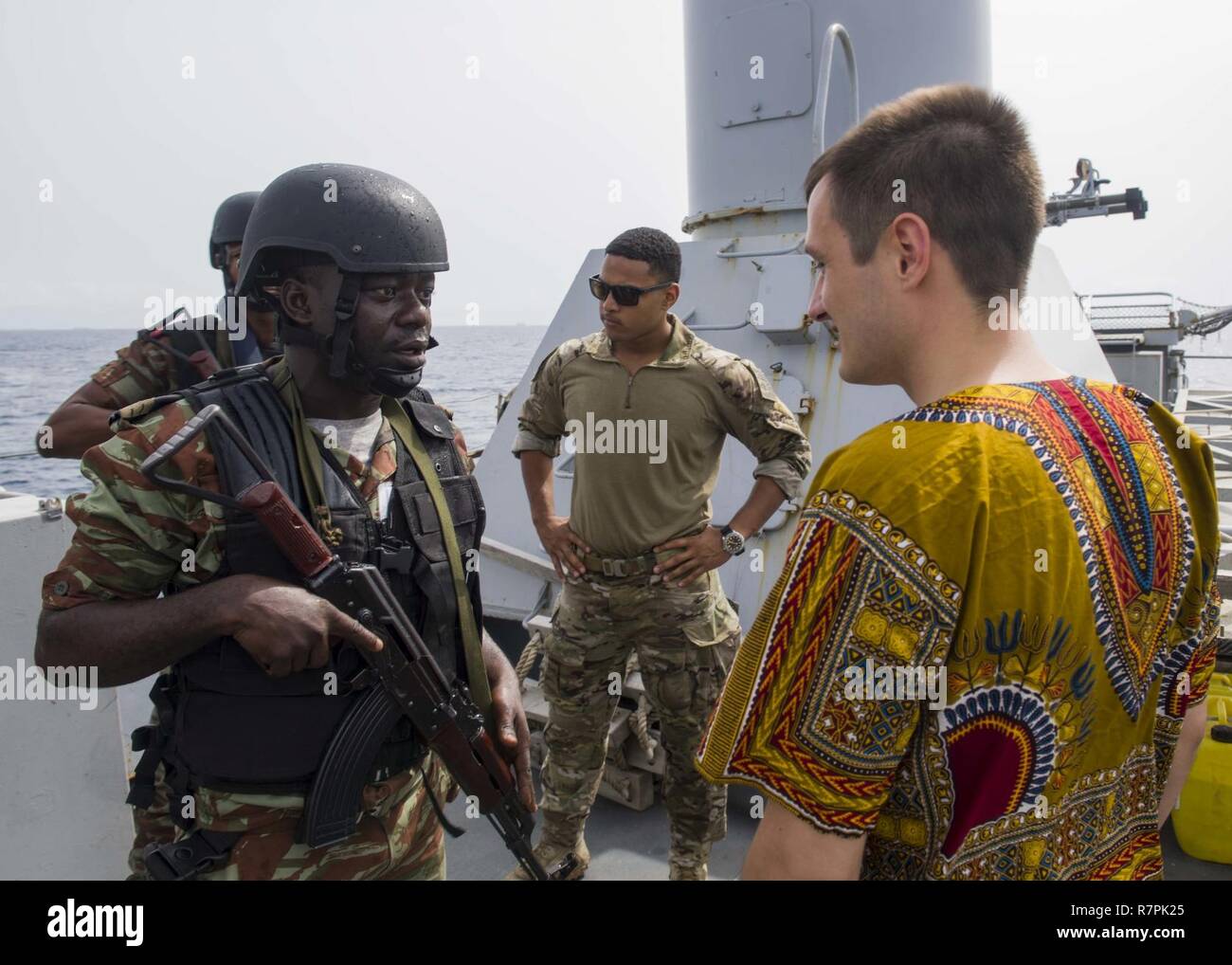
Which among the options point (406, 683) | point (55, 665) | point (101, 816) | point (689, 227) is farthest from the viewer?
point (689, 227)

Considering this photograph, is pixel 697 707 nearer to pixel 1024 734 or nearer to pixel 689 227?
pixel 1024 734

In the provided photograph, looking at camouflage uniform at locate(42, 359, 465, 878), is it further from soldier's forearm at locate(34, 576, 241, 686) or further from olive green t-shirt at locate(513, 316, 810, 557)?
olive green t-shirt at locate(513, 316, 810, 557)

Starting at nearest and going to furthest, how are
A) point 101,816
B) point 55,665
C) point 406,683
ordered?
1. point 55,665
2. point 406,683
3. point 101,816

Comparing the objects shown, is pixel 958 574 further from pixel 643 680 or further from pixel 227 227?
pixel 227 227

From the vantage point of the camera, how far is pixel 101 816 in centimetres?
255

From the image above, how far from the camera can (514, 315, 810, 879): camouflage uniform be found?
10.4ft

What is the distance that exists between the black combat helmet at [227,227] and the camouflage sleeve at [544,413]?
111 centimetres

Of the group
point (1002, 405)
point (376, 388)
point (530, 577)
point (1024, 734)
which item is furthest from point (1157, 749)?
point (530, 577)

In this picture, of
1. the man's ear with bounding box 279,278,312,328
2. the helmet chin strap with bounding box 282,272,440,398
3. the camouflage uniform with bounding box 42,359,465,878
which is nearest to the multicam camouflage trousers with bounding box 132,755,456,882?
the camouflage uniform with bounding box 42,359,465,878

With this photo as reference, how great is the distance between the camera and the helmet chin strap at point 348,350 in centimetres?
180

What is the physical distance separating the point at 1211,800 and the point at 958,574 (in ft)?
10.1

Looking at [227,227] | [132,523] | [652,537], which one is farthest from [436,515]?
[227,227]

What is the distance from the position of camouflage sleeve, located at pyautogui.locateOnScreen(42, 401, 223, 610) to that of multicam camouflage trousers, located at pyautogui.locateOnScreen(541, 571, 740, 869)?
68.2 inches

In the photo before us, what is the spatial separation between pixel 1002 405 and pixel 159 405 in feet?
4.61
